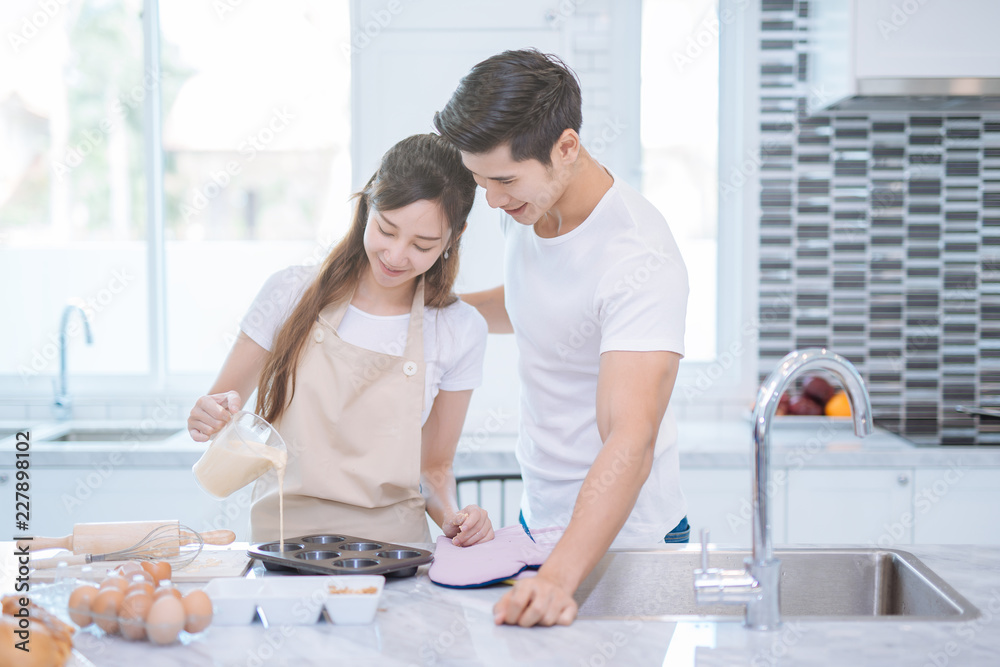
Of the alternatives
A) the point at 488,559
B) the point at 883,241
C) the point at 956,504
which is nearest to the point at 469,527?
the point at 488,559

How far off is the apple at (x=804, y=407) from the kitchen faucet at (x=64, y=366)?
231 cm

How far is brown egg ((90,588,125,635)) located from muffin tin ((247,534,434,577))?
25 centimetres

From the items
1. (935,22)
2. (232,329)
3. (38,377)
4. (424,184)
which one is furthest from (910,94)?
(38,377)

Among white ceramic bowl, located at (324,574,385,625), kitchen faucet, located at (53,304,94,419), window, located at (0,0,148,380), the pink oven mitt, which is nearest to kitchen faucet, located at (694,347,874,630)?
the pink oven mitt

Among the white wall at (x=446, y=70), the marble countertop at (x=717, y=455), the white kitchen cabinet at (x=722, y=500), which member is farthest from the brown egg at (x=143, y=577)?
the white kitchen cabinet at (x=722, y=500)

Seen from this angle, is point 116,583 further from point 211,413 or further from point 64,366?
point 64,366

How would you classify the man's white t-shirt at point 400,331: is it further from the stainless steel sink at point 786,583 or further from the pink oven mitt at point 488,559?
the stainless steel sink at point 786,583

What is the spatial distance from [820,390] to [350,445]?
1891 millimetres

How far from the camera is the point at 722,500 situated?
2.57m

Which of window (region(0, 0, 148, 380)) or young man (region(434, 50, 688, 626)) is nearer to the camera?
young man (region(434, 50, 688, 626))

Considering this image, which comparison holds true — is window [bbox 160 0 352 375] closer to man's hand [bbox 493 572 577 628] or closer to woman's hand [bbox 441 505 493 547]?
woman's hand [bbox 441 505 493 547]

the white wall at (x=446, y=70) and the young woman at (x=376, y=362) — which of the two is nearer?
the young woman at (x=376, y=362)

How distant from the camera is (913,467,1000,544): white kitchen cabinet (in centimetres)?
254

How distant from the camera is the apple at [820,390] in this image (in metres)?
2.93
